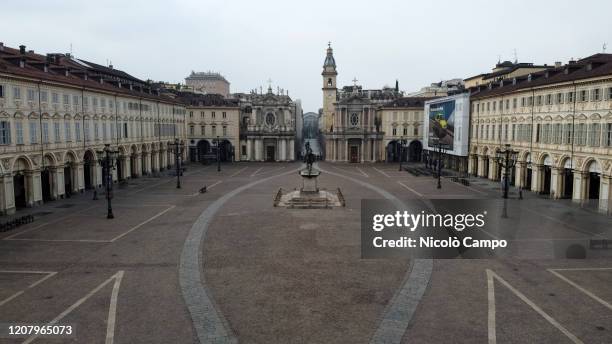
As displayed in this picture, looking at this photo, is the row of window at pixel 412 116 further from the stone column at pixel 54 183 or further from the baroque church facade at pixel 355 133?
the stone column at pixel 54 183

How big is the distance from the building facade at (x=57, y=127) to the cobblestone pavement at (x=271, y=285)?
19.3 feet

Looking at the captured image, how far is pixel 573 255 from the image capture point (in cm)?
2805

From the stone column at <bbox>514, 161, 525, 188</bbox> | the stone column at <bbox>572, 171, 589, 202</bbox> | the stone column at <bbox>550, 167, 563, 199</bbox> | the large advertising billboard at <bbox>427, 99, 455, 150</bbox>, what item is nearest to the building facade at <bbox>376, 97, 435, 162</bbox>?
the large advertising billboard at <bbox>427, 99, 455, 150</bbox>

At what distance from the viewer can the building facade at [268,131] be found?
100 m

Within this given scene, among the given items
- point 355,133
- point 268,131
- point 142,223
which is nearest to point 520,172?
point 142,223

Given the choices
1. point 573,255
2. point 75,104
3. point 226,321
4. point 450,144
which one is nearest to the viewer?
point 226,321

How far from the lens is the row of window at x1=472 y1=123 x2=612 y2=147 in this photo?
4188 centimetres

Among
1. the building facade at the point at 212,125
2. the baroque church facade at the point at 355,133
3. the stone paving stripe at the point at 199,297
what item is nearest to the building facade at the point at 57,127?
the stone paving stripe at the point at 199,297

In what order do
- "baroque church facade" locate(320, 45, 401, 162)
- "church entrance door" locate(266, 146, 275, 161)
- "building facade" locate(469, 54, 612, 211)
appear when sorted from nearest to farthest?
"building facade" locate(469, 54, 612, 211) < "baroque church facade" locate(320, 45, 401, 162) < "church entrance door" locate(266, 146, 275, 161)

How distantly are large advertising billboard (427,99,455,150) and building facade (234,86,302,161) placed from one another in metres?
30.9

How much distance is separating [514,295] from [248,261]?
1370 centimetres

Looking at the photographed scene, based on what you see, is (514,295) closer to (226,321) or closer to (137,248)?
(226,321)

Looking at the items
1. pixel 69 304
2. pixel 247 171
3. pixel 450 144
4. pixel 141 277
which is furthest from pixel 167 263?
pixel 450 144

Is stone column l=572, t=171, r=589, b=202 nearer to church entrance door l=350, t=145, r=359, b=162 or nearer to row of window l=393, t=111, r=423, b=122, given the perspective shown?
row of window l=393, t=111, r=423, b=122
